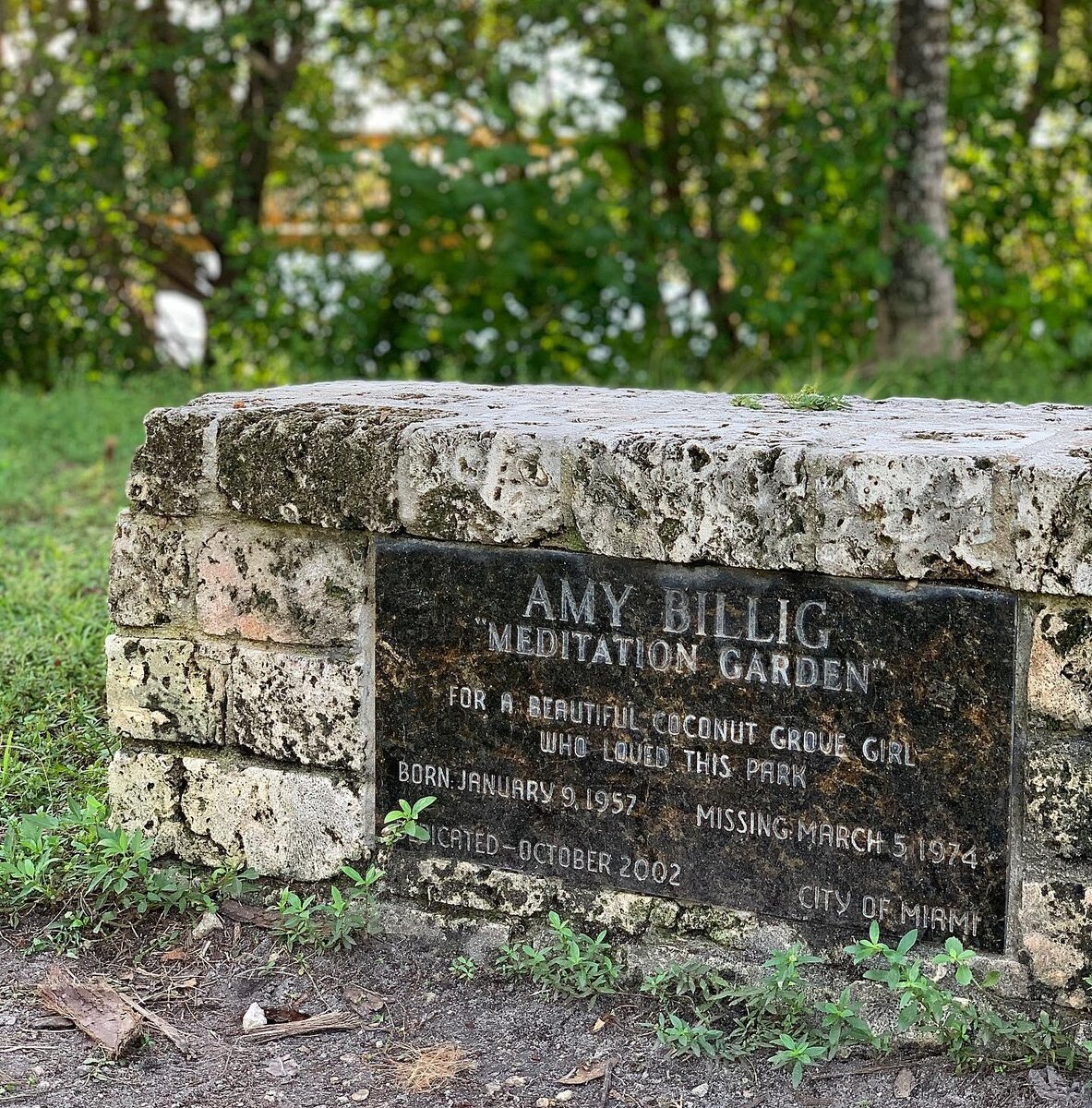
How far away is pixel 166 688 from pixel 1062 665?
1.76m

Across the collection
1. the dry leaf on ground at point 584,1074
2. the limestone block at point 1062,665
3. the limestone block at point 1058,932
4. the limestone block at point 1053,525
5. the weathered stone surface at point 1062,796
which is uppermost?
the limestone block at point 1053,525

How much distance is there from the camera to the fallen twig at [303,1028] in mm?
2635

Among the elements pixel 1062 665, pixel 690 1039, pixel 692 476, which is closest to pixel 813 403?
pixel 692 476

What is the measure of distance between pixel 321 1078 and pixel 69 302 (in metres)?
7.47

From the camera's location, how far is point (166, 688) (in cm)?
300

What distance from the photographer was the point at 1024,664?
235 centimetres

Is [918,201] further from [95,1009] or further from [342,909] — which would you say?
[95,1009]

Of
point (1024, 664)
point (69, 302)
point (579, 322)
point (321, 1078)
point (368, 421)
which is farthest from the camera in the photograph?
point (69, 302)

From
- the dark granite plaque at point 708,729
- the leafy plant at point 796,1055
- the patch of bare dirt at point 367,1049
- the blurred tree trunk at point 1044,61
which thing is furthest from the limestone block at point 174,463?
the blurred tree trunk at point 1044,61

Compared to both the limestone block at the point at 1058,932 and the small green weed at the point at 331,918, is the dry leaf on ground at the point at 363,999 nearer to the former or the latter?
the small green weed at the point at 331,918

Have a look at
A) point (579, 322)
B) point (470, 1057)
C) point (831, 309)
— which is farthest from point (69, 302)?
point (470, 1057)

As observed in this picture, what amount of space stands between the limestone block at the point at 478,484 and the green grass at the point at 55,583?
119 cm

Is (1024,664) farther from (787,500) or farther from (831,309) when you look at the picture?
(831,309)

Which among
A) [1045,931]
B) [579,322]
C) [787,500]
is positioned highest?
[579,322]
